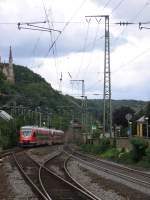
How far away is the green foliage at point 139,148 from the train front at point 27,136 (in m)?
38.2

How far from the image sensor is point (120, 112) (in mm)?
113938

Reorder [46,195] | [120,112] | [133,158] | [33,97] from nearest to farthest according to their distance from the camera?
[46,195] → [133,158] → [33,97] → [120,112]

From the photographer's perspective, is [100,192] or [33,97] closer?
[100,192]

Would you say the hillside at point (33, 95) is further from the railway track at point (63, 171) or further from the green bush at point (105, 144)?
the railway track at point (63, 171)

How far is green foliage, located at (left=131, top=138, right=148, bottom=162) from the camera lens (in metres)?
40.8

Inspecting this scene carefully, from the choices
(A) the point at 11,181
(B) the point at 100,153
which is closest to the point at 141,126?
(B) the point at 100,153

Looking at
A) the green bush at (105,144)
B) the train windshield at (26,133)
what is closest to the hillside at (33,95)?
the train windshield at (26,133)

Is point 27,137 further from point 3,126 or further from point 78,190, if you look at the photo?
point 78,190

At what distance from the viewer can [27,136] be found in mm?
78562

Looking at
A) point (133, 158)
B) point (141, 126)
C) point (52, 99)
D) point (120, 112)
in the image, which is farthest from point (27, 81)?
point (133, 158)

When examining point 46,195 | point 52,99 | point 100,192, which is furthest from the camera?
point 52,99

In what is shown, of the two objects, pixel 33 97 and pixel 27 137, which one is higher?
pixel 33 97

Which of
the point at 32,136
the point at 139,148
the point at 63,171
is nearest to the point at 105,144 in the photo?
the point at 139,148

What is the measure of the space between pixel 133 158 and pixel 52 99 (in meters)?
64.3
